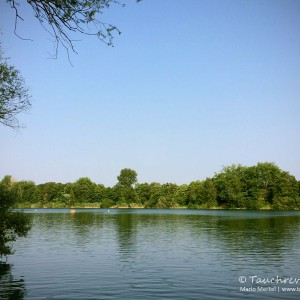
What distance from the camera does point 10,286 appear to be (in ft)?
72.0

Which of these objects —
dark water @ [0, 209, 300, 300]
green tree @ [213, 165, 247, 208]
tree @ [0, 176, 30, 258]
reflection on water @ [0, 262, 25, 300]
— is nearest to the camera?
reflection on water @ [0, 262, 25, 300]

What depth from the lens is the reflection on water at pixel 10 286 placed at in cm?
1969

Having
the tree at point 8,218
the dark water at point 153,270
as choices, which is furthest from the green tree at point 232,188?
the tree at point 8,218

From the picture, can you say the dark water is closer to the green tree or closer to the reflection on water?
the reflection on water

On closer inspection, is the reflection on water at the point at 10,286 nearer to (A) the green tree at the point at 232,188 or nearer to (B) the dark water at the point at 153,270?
(B) the dark water at the point at 153,270

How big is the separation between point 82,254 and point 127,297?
A: 1599 cm

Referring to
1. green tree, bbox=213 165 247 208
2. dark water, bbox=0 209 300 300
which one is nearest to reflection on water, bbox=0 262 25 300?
dark water, bbox=0 209 300 300

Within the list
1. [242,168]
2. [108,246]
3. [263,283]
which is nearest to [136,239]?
[108,246]

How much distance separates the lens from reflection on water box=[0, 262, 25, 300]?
1969 cm

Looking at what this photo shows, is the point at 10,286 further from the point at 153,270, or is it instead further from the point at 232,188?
Result: the point at 232,188

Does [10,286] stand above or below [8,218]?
below

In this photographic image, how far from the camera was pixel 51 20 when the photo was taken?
1222 cm

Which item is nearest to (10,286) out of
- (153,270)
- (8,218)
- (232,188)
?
(8,218)

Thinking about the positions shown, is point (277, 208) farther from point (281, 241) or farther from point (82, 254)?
point (82, 254)
